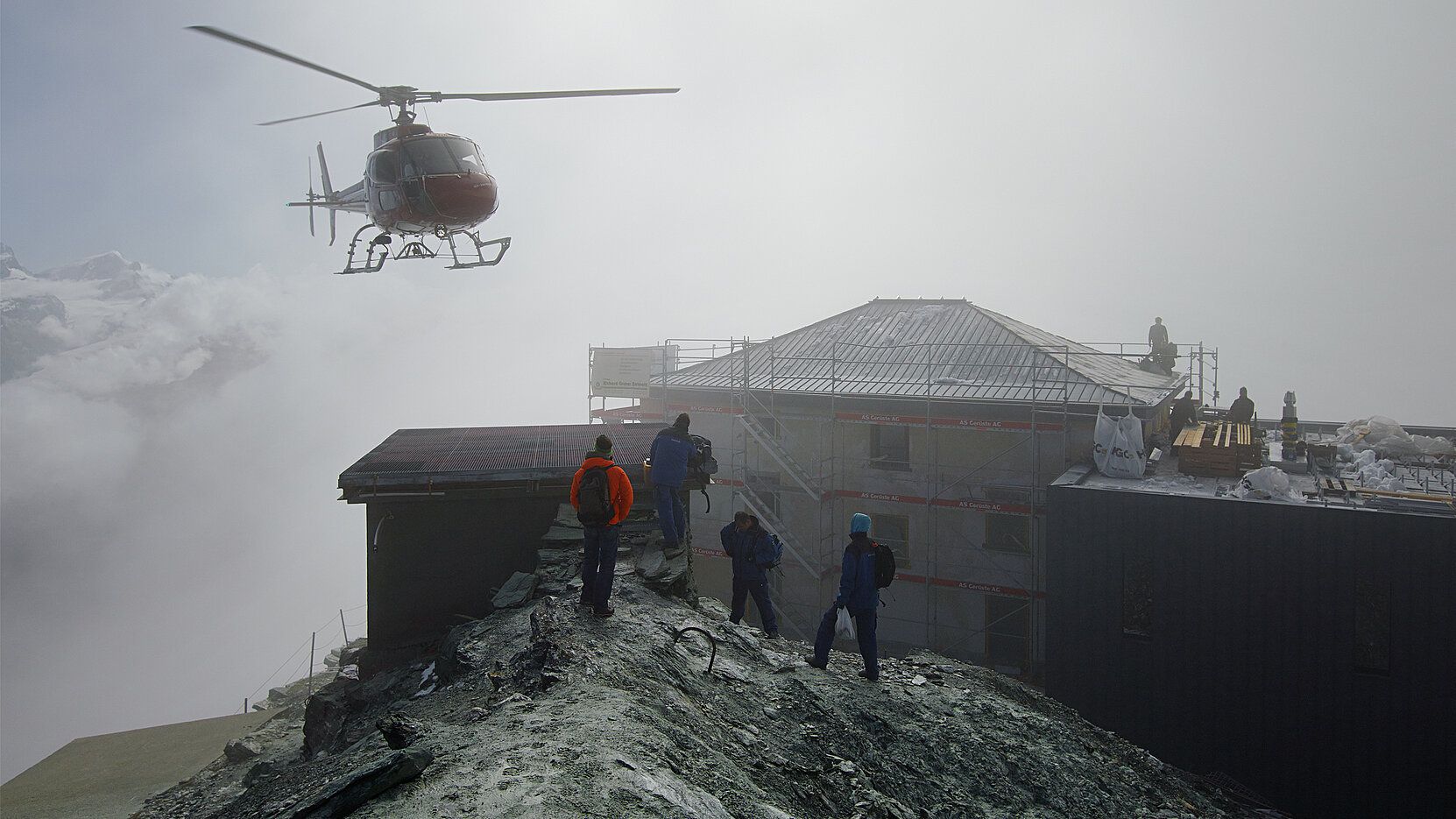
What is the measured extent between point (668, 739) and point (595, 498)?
2.69m

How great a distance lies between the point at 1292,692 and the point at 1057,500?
451cm

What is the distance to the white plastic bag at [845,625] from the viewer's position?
8.29 metres

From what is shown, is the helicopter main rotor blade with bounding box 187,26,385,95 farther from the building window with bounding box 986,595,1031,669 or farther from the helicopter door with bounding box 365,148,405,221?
the building window with bounding box 986,595,1031,669

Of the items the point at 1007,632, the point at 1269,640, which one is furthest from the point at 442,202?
the point at 1007,632

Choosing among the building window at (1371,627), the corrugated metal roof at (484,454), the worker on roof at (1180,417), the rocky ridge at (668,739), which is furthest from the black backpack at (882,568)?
the worker on roof at (1180,417)

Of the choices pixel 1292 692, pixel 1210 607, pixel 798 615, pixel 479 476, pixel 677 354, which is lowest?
pixel 798 615

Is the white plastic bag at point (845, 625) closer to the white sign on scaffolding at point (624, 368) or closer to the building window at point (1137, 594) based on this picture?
the building window at point (1137, 594)

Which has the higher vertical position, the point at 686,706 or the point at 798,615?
the point at 686,706

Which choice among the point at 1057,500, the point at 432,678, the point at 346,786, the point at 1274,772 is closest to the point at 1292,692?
the point at 1274,772

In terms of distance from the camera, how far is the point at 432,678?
8.18 meters

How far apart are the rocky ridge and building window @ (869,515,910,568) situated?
9.89 metres

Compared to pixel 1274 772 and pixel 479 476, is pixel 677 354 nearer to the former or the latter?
pixel 479 476

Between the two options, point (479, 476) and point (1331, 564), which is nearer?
point (479, 476)

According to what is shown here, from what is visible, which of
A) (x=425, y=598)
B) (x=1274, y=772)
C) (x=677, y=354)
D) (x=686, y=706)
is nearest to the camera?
(x=686, y=706)
